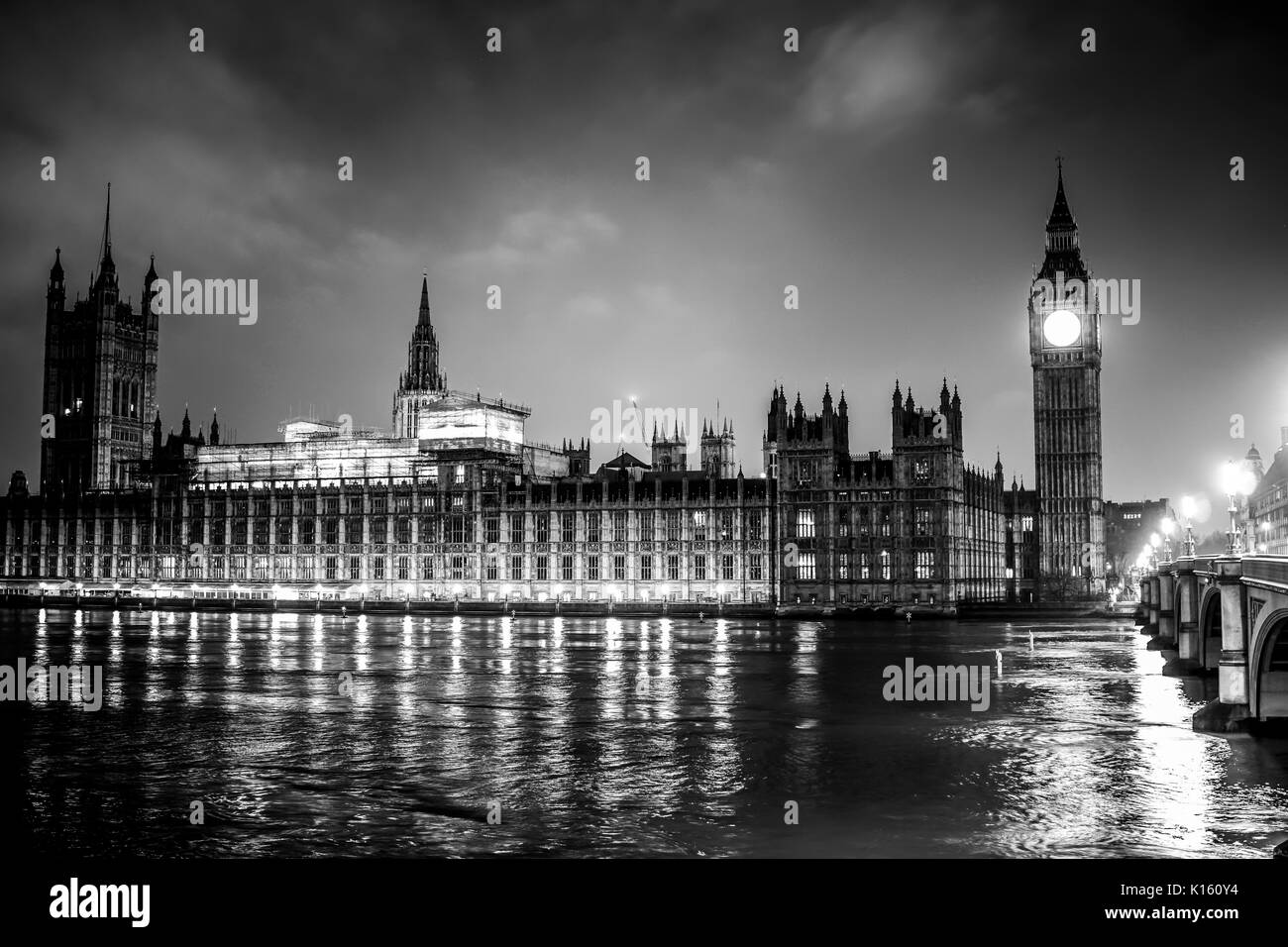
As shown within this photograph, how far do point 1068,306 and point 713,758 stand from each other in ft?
428

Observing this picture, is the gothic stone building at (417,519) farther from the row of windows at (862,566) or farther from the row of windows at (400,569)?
the row of windows at (862,566)

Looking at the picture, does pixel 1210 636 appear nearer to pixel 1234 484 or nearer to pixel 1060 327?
pixel 1234 484

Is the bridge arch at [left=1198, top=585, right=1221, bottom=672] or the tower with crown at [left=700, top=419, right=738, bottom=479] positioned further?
the tower with crown at [left=700, top=419, right=738, bottom=479]

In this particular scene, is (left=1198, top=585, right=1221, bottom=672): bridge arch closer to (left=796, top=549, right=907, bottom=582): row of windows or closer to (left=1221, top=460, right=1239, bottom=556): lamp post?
(left=1221, top=460, right=1239, bottom=556): lamp post

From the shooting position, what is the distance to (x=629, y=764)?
113ft

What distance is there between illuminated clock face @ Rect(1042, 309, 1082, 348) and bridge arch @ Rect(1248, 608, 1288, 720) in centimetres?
11893

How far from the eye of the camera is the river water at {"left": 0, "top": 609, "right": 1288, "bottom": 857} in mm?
26375

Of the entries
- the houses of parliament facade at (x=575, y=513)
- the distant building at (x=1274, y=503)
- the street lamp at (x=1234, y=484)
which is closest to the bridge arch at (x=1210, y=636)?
the street lamp at (x=1234, y=484)

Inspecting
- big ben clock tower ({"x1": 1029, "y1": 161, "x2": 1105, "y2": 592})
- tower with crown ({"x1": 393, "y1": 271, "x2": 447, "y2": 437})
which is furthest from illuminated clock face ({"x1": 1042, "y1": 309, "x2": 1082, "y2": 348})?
tower with crown ({"x1": 393, "y1": 271, "x2": 447, "y2": 437})

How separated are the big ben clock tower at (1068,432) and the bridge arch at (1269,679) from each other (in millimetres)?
111127

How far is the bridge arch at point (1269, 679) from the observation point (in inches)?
1419

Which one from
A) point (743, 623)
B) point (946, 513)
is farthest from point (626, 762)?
point (946, 513)

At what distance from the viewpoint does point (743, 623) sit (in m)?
109
